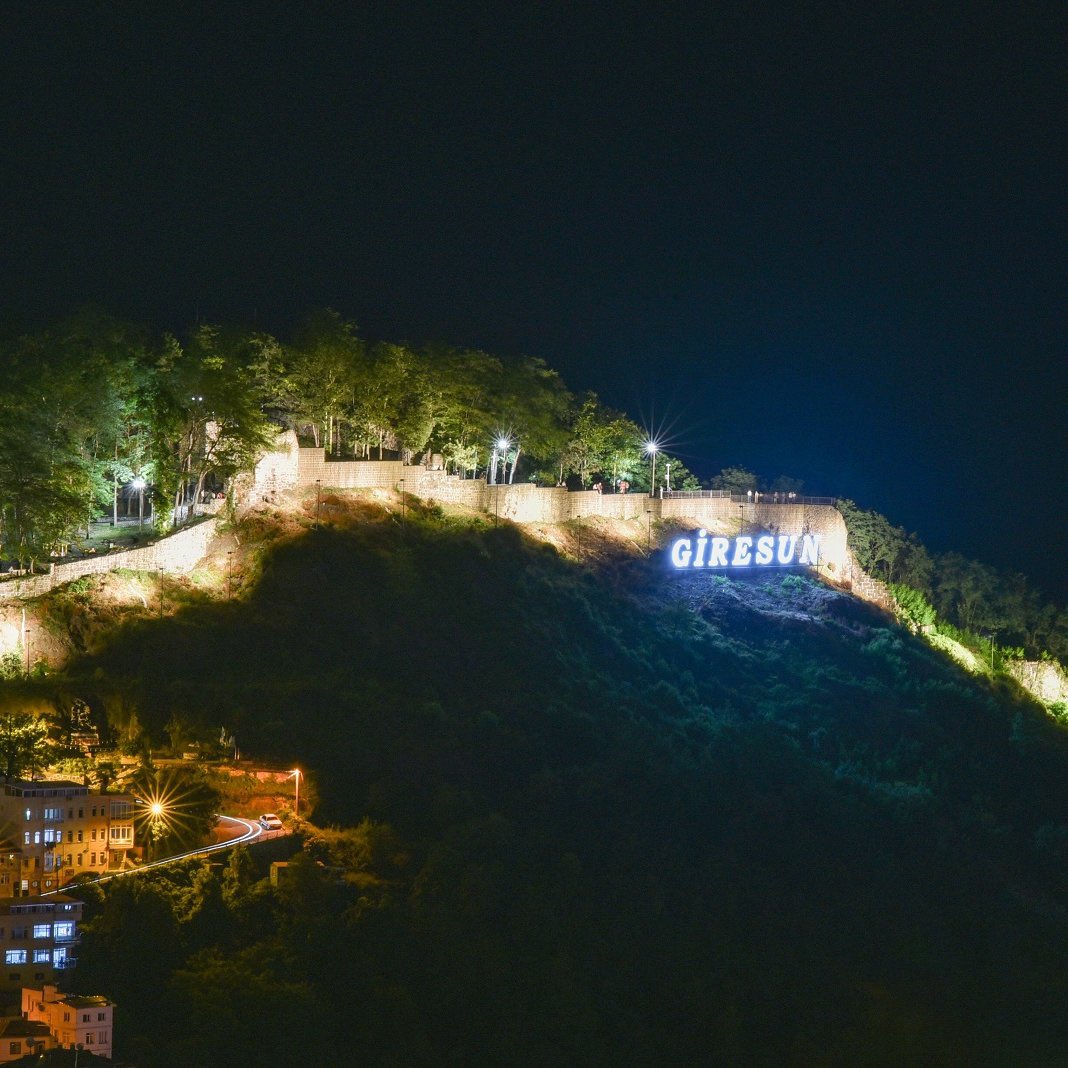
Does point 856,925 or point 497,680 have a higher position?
point 497,680

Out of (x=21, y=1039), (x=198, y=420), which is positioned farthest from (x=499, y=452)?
(x=21, y=1039)

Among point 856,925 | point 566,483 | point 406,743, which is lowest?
point 856,925

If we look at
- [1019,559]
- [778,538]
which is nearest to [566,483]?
[778,538]

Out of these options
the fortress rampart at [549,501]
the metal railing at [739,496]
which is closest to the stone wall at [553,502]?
the fortress rampart at [549,501]

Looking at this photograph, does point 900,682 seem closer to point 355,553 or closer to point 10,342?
point 355,553

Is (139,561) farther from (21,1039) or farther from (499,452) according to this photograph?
(21,1039)

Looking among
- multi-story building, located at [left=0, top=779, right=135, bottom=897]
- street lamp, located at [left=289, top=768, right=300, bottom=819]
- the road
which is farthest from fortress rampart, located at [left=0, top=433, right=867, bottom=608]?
multi-story building, located at [left=0, top=779, right=135, bottom=897]
